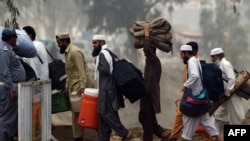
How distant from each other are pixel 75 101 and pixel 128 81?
99cm

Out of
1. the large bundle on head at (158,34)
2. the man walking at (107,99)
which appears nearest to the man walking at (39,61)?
the man walking at (107,99)

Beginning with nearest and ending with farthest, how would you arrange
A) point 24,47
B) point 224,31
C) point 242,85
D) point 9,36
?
point 9,36
point 24,47
point 242,85
point 224,31

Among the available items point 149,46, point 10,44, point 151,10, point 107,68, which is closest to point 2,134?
point 10,44

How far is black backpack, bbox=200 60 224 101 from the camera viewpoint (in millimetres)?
6904

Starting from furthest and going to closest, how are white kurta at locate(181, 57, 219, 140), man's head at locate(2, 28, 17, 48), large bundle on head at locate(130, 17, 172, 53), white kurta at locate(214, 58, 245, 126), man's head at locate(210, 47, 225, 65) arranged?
man's head at locate(210, 47, 225, 65) < white kurta at locate(214, 58, 245, 126) < large bundle on head at locate(130, 17, 172, 53) < white kurta at locate(181, 57, 219, 140) < man's head at locate(2, 28, 17, 48)

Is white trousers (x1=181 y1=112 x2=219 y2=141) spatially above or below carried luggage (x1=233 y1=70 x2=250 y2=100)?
below

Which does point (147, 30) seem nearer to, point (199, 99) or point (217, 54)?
point (199, 99)

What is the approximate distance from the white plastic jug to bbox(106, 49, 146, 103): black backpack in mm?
738

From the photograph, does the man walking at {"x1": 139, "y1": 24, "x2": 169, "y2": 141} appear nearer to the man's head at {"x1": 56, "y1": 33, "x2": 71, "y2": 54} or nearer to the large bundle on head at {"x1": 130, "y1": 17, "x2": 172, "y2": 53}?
the large bundle on head at {"x1": 130, "y1": 17, "x2": 172, "y2": 53}

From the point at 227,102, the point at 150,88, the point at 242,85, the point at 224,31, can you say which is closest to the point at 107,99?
the point at 150,88

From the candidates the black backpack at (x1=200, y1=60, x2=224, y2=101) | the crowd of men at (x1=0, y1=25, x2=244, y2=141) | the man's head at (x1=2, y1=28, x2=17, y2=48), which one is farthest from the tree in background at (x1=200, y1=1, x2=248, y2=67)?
the man's head at (x1=2, y1=28, x2=17, y2=48)

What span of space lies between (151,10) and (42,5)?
16.9m

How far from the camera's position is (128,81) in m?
6.66

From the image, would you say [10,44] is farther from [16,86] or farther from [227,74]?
[227,74]
